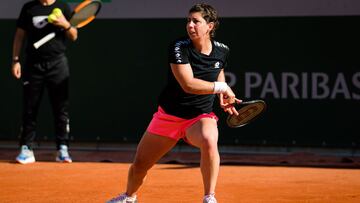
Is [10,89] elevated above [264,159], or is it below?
above

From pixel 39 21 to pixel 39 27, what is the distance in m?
0.07

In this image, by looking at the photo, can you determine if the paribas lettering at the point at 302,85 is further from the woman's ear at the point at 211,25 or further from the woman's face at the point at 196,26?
the woman's face at the point at 196,26

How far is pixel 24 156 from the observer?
30.1 ft

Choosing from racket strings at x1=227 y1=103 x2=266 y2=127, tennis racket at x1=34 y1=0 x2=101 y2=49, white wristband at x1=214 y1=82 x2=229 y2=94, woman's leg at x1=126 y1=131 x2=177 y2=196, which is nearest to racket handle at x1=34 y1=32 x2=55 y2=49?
tennis racket at x1=34 y1=0 x2=101 y2=49

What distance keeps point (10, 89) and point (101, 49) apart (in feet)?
4.25

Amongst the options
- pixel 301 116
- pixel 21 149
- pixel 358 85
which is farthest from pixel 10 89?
pixel 358 85

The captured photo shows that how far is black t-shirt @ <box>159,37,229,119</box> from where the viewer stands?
5.57 meters

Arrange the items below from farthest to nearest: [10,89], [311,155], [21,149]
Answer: [10,89] < [311,155] < [21,149]

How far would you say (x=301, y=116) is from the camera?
989cm

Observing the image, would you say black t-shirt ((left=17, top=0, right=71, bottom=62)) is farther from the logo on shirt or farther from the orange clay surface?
the orange clay surface

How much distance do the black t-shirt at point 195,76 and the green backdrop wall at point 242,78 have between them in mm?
4239

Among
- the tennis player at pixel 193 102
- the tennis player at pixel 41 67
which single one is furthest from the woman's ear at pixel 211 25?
the tennis player at pixel 41 67

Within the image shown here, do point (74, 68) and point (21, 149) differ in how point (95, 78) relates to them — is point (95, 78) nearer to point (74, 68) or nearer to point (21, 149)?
point (74, 68)

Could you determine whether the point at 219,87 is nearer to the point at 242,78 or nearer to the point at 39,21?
the point at 39,21
